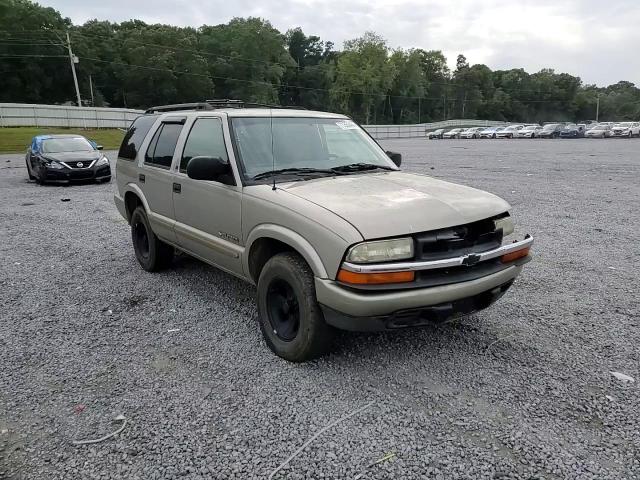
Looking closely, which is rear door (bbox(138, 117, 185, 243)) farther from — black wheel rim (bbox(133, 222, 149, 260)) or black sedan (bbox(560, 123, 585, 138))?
black sedan (bbox(560, 123, 585, 138))

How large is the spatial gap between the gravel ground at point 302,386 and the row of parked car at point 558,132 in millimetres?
53088

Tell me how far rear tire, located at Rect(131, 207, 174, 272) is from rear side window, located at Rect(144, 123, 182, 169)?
67 cm

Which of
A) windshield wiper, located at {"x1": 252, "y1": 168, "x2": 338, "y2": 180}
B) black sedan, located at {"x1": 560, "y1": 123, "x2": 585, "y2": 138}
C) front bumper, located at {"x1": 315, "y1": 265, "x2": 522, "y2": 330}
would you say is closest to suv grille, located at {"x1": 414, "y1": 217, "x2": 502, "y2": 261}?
front bumper, located at {"x1": 315, "y1": 265, "x2": 522, "y2": 330}

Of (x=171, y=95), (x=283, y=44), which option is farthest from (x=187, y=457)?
(x=283, y=44)

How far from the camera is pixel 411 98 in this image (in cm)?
11694

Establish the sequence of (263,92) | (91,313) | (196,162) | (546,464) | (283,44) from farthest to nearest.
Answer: (283,44) < (263,92) < (91,313) < (196,162) < (546,464)

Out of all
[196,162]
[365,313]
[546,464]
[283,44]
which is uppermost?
[283,44]

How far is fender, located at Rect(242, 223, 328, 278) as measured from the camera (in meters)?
3.17

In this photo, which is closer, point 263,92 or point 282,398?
point 282,398

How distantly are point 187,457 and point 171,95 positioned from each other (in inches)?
3310

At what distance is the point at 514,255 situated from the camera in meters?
3.66

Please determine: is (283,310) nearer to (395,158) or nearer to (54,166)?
(395,158)

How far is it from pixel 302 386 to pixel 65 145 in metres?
14.9

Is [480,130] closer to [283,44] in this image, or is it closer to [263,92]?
[263,92]
